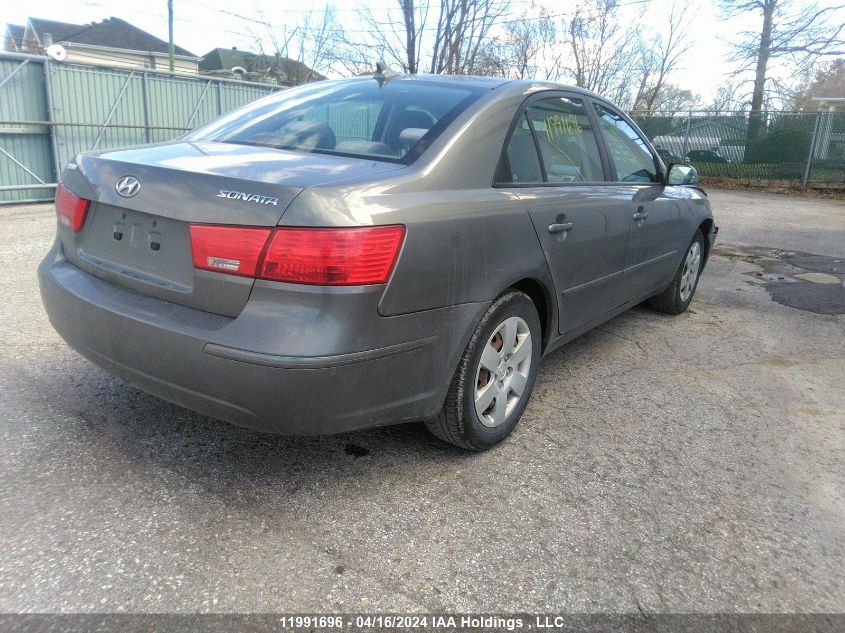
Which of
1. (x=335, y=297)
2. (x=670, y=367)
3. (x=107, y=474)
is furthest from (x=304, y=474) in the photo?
(x=670, y=367)

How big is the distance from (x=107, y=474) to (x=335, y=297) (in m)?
1.25

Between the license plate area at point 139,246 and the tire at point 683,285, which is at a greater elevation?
the license plate area at point 139,246

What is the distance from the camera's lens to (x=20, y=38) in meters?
49.1

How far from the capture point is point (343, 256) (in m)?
2.10

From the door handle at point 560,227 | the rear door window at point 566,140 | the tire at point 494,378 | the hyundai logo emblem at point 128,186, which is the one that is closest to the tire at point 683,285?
the rear door window at point 566,140

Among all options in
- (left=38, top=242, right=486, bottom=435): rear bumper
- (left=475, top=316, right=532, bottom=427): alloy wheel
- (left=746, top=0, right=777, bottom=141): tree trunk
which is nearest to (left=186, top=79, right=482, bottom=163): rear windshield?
(left=38, top=242, right=486, bottom=435): rear bumper

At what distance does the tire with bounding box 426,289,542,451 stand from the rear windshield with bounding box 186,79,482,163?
2.51 feet

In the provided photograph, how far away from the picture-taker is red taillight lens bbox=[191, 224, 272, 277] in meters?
2.12

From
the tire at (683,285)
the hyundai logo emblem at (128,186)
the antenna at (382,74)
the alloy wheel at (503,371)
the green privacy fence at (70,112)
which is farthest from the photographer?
the green privacy fence at (70,112)

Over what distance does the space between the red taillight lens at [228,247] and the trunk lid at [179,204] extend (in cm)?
2

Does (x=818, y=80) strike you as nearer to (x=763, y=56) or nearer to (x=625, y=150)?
(x=763, y=56)

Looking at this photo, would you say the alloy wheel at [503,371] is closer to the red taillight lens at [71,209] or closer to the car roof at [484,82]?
the car roof at [484,82]

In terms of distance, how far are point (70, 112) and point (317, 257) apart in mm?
11204

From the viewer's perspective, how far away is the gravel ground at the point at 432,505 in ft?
6.75
